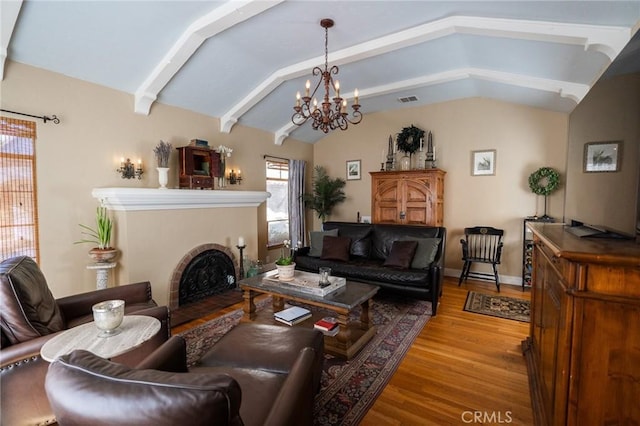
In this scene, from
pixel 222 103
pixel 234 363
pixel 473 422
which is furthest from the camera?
pixel 222 103

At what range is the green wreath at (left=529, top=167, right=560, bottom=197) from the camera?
4113mm

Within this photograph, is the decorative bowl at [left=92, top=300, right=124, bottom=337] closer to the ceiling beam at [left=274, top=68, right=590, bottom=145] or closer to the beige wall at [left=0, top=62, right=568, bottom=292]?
the beige wall at [left=0, top=62, right=568, bottom=292]

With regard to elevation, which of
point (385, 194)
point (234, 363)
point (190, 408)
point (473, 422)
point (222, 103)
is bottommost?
point (473, 422)

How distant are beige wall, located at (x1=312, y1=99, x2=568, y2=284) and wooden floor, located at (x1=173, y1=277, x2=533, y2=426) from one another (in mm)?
2025

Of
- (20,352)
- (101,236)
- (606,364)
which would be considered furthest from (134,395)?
(101,236)

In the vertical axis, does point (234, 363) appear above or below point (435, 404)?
above

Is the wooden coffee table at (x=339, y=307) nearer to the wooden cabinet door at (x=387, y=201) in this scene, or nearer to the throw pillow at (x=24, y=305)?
the throw pillow at (x=24, y=305)

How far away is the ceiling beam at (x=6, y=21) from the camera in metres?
2.22

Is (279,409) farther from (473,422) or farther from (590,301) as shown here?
(473,422)

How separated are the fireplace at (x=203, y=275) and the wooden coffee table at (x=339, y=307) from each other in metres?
1.06

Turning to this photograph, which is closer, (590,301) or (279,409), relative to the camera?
(279,409)

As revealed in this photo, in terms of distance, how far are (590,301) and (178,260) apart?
3877mm

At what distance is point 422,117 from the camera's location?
17.3 feet

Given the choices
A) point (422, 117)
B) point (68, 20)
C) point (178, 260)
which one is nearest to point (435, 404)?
point (178, 260)
